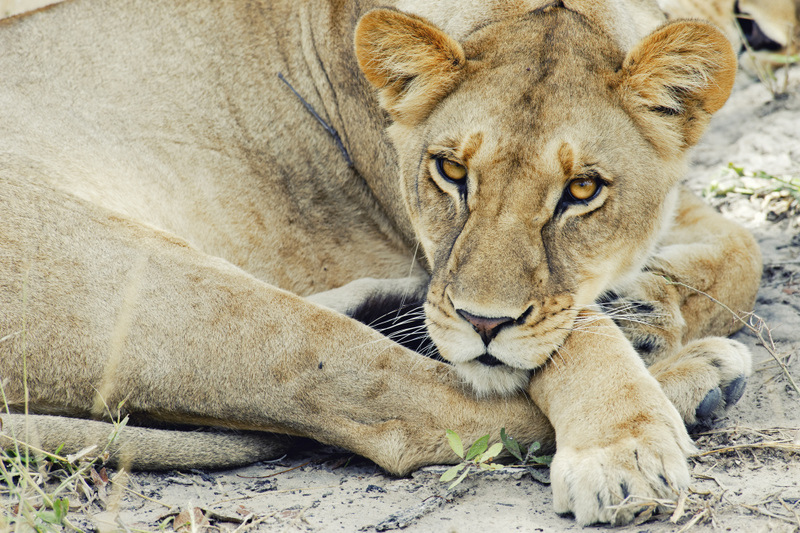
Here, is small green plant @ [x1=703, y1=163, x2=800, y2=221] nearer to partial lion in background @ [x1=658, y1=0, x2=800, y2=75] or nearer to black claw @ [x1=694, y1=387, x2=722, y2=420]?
partial lion in background @ [x1=658, y1=0, x2=800, y2=75]

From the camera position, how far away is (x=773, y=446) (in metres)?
2.35

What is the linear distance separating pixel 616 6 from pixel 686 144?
24.9 inches

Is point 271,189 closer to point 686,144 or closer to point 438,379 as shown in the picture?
point 438,379

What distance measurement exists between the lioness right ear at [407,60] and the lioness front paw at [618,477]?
1.39m

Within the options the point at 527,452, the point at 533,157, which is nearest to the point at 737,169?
the point at 533,157

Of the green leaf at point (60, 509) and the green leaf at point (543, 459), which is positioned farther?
the green leaf at point (543, 459)

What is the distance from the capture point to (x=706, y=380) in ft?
8.34

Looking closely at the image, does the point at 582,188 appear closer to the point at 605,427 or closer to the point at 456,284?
the point at 456,284

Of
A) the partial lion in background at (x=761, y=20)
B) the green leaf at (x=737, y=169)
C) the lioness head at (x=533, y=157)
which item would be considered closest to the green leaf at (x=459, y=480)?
the lioness head at (x=533, y=157)

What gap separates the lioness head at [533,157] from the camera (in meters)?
2.44

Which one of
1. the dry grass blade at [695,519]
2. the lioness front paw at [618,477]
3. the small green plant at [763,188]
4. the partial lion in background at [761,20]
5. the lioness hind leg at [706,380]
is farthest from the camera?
the partial lion in background at [761,20]

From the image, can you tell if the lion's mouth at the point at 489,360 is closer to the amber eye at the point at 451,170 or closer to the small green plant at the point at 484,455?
the small green plant at the point at 484,455

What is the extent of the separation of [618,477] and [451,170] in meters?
1.17

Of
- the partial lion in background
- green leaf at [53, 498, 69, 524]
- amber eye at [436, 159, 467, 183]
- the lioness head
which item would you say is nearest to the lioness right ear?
the lioness head
